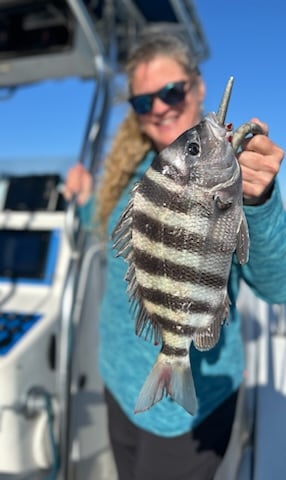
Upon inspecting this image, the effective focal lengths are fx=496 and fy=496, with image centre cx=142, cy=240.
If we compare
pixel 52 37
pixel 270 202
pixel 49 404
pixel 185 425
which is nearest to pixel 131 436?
pixel 185 425

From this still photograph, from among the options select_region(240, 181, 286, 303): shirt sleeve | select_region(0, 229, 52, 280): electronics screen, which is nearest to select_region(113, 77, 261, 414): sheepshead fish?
select_region(240, 181, 286, 303): shirt sleeve

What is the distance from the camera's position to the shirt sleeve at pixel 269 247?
44.1 inches

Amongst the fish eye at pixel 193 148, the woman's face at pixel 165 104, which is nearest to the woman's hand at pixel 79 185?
the woman's face at pixel 165 104

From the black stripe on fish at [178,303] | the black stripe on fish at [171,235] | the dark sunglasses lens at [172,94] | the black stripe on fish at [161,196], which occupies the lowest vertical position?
the black stripe on fish at [178,303]

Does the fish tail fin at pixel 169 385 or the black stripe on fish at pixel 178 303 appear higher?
the black stripe on fish at pixel 178 303

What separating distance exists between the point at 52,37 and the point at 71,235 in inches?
81.2

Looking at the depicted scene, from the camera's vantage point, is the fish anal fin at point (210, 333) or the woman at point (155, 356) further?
the woman at point (155, 356)

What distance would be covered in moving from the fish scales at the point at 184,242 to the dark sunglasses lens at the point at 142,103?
737 mm

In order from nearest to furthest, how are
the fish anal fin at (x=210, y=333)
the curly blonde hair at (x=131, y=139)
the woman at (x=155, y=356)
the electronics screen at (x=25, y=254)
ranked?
the fish anal fin at (x=210, y=333), the woman at (x=155, y=356), the curly blonde hair at (x=131, y=139), the electronics screen at (x=25, y=254)

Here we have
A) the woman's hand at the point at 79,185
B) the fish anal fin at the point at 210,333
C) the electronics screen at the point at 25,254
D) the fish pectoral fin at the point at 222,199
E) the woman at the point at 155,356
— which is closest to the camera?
the fish pectoral fin at the point at 222,199

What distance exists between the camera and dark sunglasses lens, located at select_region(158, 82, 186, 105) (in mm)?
1567

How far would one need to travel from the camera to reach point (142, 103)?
1.63m

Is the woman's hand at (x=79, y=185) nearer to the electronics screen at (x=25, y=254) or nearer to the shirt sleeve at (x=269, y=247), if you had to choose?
the electronics screen at (x=25, y=254)

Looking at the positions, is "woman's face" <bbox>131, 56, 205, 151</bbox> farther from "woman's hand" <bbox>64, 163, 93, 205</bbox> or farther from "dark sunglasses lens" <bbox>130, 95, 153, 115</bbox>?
"woman's hand" <bbox>64, 163, 93, 205</bbox>
